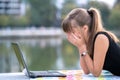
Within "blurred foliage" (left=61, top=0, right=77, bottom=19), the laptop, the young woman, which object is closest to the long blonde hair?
the young woman

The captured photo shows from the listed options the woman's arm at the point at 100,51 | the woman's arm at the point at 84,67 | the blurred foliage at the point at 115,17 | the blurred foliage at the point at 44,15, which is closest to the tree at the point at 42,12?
the blurred foliage at the point at 44,15

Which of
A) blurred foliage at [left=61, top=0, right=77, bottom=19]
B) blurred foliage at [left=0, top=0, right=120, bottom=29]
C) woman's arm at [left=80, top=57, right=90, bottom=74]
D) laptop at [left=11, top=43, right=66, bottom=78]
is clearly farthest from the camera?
blurred foliage at [left=0, top=0, right=120, bottom=29]

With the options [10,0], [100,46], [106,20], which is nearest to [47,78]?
[100,46]

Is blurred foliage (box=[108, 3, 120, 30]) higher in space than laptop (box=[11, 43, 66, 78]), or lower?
lower

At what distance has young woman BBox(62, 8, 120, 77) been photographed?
1443 millimetres

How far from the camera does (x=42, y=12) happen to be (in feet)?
88.8

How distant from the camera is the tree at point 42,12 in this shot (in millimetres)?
26462

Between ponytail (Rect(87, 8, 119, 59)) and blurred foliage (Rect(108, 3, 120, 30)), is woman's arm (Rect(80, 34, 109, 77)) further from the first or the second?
blurred foliage (Rect(108, 3, 120, 30))

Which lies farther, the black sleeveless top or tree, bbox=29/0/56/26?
tree, bbox=29/0/56/26

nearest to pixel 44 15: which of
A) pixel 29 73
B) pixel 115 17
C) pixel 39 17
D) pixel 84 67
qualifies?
pixel 39 17

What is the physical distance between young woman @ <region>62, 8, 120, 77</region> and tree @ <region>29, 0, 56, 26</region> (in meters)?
24.8

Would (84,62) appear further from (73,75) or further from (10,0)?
(10,0)

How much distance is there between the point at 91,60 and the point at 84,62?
2.9 inches

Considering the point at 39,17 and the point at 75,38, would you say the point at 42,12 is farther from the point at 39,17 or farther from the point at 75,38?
the point at 75,38
